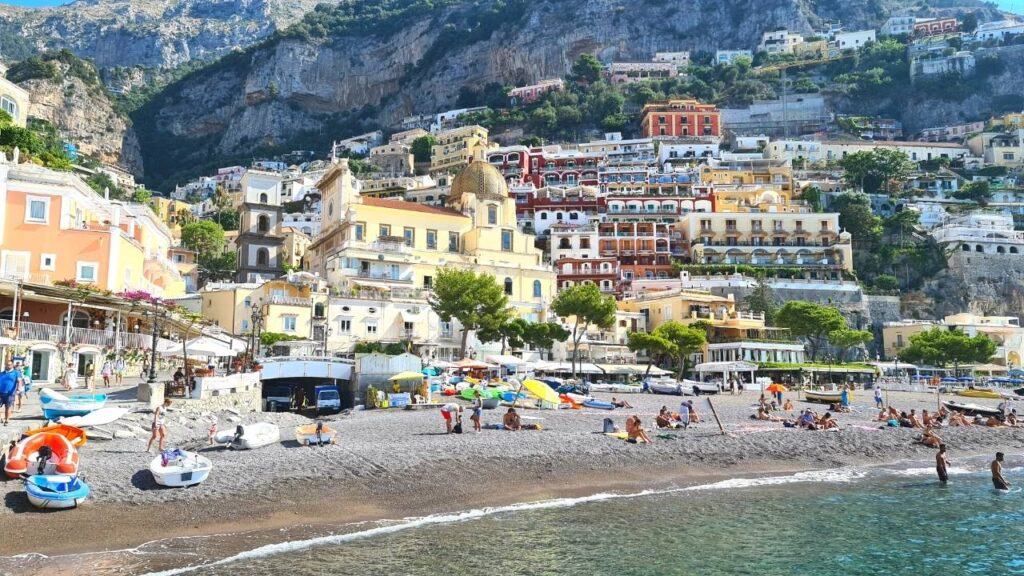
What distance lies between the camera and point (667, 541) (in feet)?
58.3

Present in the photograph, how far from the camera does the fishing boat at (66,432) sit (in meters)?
18.0

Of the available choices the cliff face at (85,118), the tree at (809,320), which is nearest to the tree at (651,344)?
the tree at (809,320)

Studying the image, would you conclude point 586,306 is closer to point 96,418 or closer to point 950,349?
point 950,349

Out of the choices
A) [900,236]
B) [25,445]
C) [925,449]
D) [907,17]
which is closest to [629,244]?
[900,236]

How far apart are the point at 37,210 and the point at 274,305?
13267 millimetres

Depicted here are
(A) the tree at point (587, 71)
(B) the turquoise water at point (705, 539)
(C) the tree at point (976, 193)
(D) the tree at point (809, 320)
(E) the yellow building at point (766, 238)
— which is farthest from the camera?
(A) the tree at point (587, 71)

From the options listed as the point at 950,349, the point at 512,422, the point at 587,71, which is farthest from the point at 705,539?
the point at 587,71

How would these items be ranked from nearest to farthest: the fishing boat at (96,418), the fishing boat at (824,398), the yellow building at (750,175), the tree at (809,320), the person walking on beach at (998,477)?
1. the fishing boat at (96,418)
2. the person walking on beach at (998,477)
3. the fishing boat at (824,398)
4. the tree at (809,320)
5. the yellow building at (750,175)

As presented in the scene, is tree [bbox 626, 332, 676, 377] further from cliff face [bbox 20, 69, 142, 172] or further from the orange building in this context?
cliff face [bbox 20, 69, 142, 172]

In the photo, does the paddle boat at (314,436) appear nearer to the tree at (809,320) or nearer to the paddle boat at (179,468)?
the paddle boat at (179,468)

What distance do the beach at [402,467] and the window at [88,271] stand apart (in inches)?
545

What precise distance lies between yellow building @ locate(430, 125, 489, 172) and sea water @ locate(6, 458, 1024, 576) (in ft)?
331

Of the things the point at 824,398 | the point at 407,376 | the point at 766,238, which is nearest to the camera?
the point at 407,376

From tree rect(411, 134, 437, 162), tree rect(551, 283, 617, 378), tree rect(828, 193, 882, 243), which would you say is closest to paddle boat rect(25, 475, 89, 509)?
tree rect(551, 283, 617, 378)
